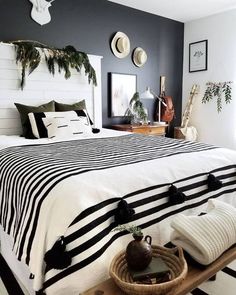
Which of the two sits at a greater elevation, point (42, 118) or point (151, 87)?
point (151, 87)

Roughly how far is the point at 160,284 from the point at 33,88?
2.77 m

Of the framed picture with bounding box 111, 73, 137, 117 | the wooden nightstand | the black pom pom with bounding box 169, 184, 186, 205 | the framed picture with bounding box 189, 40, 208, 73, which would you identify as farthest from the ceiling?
the black pom pom with bounding box 169, 184, 186, 205

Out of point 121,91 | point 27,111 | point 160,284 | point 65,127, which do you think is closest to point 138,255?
point 160,284

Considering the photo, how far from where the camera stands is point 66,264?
1090 millimetres

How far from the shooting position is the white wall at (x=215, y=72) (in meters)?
4.28

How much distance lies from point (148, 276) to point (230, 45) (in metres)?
4.22

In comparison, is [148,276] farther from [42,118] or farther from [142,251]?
[42,118]

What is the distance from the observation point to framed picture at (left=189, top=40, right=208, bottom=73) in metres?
4.60

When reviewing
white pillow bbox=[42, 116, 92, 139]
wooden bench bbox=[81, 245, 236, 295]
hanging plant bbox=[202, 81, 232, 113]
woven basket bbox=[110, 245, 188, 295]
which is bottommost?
wooden bench bbox=[81, 245, 236, 295]

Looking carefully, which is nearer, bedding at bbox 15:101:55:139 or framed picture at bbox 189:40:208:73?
bedding at bbox 15:101:55:139

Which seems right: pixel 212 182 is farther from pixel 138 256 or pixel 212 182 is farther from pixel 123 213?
pixel 138 256

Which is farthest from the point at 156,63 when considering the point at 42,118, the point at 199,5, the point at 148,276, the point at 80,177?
the point at 148,276

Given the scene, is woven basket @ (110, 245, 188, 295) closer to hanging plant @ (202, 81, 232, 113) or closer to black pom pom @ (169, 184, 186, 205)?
black pom pom @ (169, 184, 186, 205)

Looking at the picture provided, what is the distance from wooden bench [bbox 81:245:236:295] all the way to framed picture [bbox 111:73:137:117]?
3.15 meters
